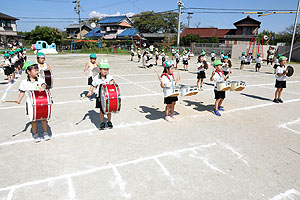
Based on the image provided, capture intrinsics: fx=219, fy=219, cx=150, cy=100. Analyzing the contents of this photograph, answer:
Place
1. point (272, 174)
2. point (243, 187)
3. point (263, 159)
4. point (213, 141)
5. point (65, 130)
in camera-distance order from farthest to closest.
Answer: point (65, 130) → point (213, 141) → point (263, 159) → point (272, 174) → point (243, 187)

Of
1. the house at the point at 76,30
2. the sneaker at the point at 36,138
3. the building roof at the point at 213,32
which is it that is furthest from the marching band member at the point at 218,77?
the house at the point at 76,30

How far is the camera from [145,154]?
469cm

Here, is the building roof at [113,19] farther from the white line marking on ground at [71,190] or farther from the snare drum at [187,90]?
the white line marking on ground at [71,190]

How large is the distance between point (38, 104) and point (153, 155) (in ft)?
8.67

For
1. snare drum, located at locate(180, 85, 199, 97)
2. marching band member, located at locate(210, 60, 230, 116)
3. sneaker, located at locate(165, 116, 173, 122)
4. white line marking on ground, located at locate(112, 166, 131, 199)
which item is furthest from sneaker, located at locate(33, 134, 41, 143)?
marching band member, located at locate(210, 60, 230, 116)

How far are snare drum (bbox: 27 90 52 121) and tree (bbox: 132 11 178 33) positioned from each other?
207 ft

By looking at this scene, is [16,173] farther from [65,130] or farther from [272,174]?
[272,174]

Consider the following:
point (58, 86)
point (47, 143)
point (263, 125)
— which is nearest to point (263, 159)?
point (263, 125)

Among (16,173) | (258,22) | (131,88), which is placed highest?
(258,22)

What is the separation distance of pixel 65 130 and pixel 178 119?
3.31 m

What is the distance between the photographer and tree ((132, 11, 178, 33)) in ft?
210

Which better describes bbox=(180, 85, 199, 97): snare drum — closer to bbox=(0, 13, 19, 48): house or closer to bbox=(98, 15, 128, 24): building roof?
bbox=(0, 13, 19, 48): house

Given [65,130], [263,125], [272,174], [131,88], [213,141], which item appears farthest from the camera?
[131,88]

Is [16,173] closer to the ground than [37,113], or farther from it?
closer to the ground
